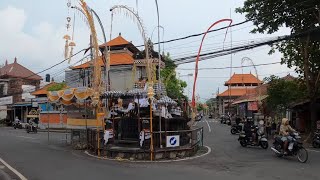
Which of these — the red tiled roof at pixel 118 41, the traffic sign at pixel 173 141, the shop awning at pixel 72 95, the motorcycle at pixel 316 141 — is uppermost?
the red tiled roof at pixel 118 41

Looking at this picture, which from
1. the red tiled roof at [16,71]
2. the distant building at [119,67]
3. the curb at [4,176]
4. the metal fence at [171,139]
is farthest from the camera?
the red tiled roof at [16,71]

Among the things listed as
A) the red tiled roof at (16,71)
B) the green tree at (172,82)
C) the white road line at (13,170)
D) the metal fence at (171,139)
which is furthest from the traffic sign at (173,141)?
the red tiled roof at (16,71)

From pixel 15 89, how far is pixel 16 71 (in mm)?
4697

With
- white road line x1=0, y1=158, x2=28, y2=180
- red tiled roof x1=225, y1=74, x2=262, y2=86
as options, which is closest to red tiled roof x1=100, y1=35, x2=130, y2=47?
white road line x1=0, y1=158, x2=28, y2=180

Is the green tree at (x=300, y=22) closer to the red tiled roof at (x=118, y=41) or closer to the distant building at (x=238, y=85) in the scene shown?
the red tiled roof at (x=118, y=41)

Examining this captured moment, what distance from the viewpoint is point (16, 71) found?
238 feet

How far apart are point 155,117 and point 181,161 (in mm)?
3582

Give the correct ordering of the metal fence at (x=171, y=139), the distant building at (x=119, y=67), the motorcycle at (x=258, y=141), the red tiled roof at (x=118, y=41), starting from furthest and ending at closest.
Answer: the red tiled roof at (x=118, y=41) → the distant building at (x=119, y=67) → the motorcycle at (x=258, y=141) → the metal fence at (x=171, y=139)

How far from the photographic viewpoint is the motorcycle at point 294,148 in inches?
642

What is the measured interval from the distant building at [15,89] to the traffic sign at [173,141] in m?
51.2

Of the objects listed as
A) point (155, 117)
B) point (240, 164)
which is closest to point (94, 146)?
point (155, 117)

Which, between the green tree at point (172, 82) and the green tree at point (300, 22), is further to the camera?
the green tree at point (172, 82)

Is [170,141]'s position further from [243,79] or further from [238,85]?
[238,85]

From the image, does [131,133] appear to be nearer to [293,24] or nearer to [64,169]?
[64,169]
